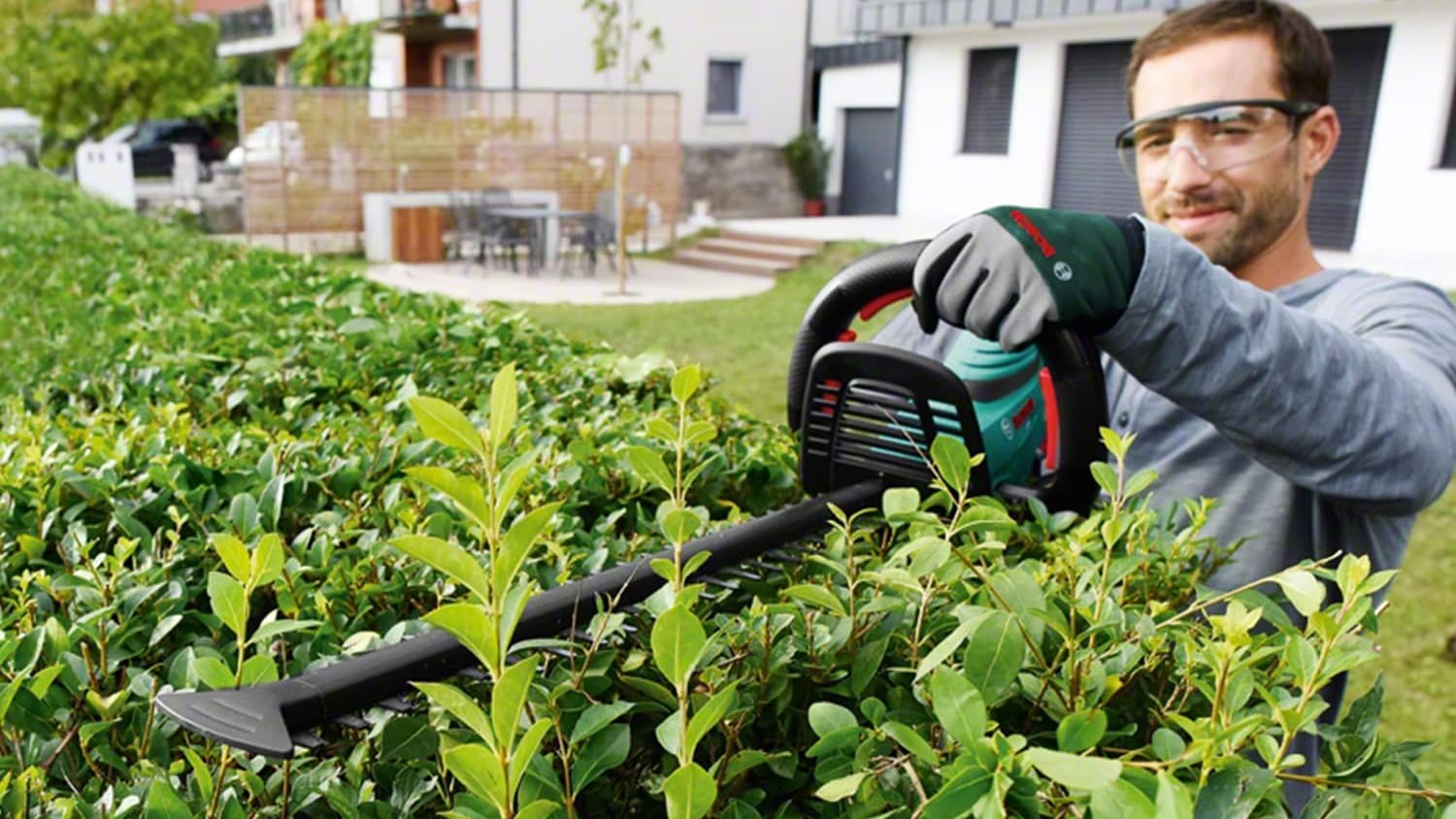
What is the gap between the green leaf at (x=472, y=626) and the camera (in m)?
0.63

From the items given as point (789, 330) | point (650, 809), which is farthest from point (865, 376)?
point (789, 330)

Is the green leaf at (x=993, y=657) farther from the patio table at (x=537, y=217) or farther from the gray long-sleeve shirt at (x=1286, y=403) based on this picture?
the patio table at (x=537, y=217)

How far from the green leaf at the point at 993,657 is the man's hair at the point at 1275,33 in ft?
5.88

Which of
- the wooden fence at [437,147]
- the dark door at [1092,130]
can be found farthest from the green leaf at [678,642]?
the wooden fence at [437,147]

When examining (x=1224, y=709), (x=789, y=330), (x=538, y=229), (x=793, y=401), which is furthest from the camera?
(x=538, y=229)

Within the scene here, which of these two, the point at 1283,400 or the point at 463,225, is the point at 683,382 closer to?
the point at 1283,400

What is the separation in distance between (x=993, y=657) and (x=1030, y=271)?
527mm

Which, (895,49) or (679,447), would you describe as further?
(895,49)

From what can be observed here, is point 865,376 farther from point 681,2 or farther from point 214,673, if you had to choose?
point 681,2

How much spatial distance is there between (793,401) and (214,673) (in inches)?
33.8

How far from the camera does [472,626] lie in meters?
0.64

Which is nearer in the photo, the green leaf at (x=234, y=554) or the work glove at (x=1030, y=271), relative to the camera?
the green leaf at (x=234, y=554)

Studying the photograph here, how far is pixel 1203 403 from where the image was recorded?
1.36 metres

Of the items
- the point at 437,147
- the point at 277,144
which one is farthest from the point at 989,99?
the point at 277,144
